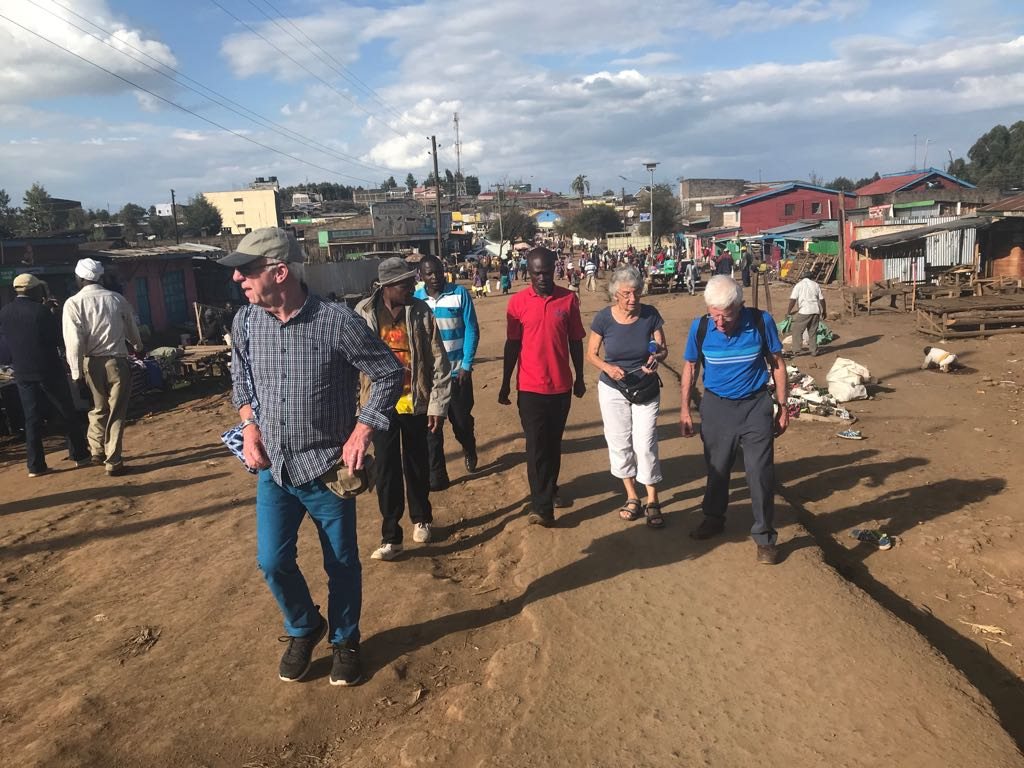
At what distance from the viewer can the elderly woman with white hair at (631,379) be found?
4945 millimetres

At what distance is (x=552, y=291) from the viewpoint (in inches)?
199

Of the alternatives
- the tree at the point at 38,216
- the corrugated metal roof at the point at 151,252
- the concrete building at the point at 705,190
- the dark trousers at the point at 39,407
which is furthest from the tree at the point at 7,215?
the concrete building at the point at 705,190

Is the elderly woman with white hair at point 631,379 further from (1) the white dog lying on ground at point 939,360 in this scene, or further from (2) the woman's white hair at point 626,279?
(1) the white dog lying on ground at point 939,360

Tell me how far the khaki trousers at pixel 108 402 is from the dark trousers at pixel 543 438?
4.23 metres

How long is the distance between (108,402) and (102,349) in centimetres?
52

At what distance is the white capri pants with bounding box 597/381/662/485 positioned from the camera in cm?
502

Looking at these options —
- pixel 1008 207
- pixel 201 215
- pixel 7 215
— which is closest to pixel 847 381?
pixel 1008 207

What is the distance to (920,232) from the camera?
75.5 feet

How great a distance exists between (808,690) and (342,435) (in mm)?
2216

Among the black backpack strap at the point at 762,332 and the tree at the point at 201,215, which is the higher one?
the tree at the point at 201,215

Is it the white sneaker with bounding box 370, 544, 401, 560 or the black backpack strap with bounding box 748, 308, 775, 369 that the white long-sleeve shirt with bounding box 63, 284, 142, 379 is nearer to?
the white sneaker with bounding box 370, 544, 401, 560

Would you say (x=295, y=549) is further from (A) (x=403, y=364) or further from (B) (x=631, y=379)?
(B) (x=631, y=379)

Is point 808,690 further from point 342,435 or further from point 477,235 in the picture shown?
point 477,235

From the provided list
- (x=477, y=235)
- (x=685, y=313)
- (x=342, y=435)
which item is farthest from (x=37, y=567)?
(x=477, y=235)
